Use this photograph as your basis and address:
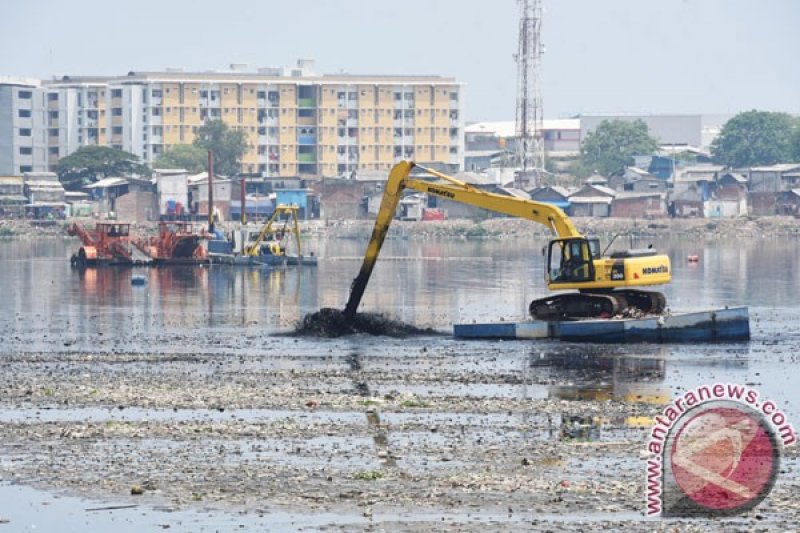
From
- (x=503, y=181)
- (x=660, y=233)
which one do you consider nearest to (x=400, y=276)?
(x=660, y=233)

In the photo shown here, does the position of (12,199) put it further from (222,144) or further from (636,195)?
(636,195)

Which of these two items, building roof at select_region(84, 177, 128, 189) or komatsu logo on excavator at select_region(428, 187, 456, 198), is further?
building roof at select_region(84, 177, 128, 189)

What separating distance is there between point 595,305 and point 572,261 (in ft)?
4.25

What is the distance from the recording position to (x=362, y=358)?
42.3 m

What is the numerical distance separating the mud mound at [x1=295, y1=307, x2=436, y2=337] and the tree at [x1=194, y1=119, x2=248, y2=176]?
147 meters

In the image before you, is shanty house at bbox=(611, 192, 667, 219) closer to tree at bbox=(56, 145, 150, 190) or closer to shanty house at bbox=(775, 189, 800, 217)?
shanty house at bbox=(775, 189, 800, 217)

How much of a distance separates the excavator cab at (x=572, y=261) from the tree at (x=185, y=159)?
484 ft

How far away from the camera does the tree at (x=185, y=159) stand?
19112 centimetres

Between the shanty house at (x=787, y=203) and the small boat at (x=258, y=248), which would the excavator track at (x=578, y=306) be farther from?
the shanty house at (x=787, y=203)

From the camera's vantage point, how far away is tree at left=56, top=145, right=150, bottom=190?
181 m

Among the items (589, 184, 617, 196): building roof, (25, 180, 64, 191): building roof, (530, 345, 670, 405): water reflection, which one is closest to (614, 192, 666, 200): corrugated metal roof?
(589, 184, 617, 196): building roof

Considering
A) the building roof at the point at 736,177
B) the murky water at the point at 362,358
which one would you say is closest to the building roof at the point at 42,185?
the building roof at the point at 736,177

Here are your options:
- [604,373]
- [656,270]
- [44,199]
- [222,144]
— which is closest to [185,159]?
[222,144]

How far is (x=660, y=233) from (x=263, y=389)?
136107 mm
